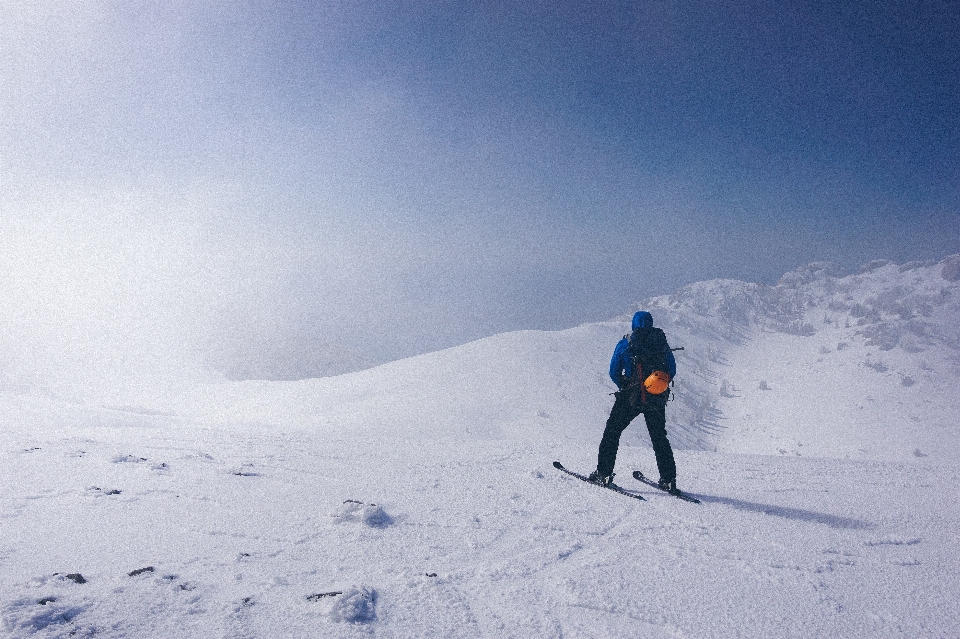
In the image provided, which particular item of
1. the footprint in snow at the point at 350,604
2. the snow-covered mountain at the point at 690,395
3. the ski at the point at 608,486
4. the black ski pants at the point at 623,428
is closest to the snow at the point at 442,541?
Answer: the footprint in snow at the point at 350,604

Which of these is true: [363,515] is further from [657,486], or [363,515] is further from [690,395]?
[690,395]

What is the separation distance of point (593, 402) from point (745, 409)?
96.5m

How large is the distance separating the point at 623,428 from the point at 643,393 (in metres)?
0.69

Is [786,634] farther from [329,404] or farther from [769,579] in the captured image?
[329,404]

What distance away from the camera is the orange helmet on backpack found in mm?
7066

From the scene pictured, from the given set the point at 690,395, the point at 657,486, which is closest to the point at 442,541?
the point at 657,486

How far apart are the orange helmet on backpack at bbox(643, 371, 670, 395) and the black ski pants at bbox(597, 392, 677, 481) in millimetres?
332

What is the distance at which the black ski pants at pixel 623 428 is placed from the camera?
7.25 m

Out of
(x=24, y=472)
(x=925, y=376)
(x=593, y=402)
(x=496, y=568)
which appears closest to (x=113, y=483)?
(x=24, y=472)

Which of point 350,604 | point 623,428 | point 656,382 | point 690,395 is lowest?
point 350,604

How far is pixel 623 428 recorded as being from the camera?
740cm

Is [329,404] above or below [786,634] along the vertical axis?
above

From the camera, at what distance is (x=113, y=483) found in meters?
5.60

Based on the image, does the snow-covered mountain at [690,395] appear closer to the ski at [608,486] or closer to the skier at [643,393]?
the ski at [608,486]
